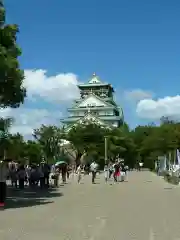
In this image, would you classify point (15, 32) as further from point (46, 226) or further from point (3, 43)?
point (46, 226)

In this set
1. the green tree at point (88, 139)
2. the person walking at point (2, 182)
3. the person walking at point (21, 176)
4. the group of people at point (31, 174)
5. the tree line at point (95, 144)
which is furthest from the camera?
the green tree at point (88, 139)

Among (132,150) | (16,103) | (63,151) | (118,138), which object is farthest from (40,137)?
(16,103)

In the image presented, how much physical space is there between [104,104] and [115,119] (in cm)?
476

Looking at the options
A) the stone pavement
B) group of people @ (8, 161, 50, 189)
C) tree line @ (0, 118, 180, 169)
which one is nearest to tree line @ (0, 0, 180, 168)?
tree line @ (0, 118, 180, 169)

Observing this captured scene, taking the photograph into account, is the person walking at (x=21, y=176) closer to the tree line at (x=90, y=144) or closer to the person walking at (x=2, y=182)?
the person walking at (x=2, y=182)

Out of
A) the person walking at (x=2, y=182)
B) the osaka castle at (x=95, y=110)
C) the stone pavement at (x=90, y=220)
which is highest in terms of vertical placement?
the osaka castle at (x=95, y=110)

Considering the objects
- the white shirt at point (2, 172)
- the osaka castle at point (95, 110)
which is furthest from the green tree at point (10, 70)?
the osaka castle at point (95, 110)

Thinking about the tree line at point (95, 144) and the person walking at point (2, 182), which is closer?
the person walking at point (2, 182)

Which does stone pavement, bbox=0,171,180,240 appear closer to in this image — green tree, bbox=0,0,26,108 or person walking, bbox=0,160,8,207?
person walking, bbox=0,160,8,207

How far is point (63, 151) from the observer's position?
74438mm

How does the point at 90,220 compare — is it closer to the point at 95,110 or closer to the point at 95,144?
the point at 95,144

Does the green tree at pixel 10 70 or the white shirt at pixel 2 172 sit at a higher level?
the green tree at pixel 10 70

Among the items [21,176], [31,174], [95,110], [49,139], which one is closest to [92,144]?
[49,139]

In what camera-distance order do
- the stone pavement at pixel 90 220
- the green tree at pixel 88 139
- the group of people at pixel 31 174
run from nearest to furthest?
the stone pavement at pixel 90 220 → the group of people at pixel 31 174 → the green tree at pixel 88 139
